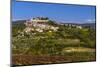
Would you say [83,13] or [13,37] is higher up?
[83,13]

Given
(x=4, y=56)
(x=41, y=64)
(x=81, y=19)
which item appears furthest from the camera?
(x=81, y=19)

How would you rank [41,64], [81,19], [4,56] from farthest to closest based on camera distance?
[81,19]
[41,64]
[4,56]

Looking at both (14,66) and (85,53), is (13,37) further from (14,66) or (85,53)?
(85,53)

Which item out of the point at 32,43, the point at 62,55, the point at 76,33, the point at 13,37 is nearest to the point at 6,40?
the point at 13,37

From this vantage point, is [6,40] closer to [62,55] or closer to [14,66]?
[14,66]

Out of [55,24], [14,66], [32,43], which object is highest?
[55,24]

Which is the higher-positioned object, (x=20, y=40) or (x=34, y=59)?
(x=20, y=40)

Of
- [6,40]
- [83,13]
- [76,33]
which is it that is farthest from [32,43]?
[83,13]

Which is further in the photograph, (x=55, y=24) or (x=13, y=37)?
(x=55, y=24)
